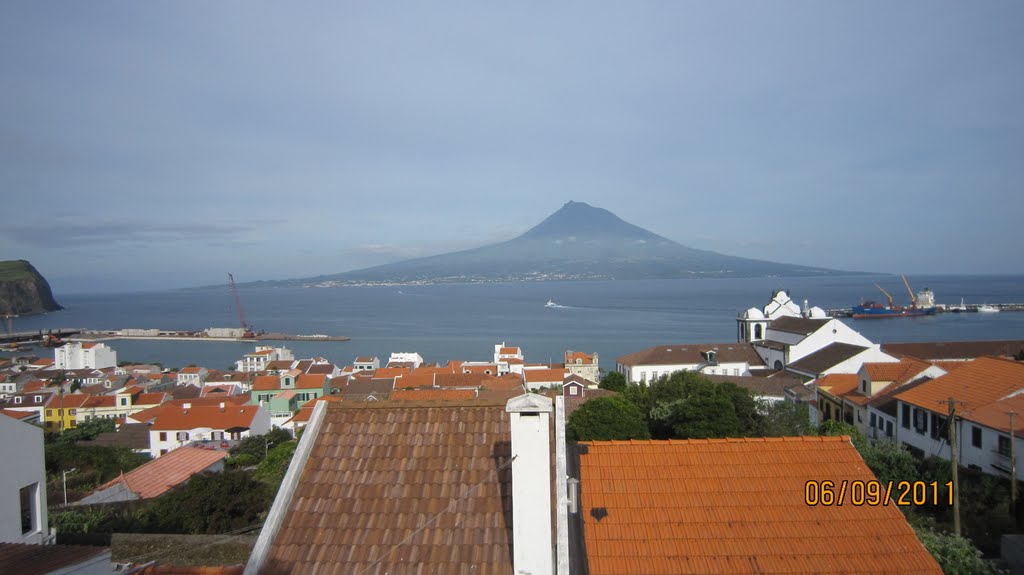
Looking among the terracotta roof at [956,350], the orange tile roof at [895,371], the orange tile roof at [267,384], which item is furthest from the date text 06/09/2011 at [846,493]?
the orange tile roof at [267,384]

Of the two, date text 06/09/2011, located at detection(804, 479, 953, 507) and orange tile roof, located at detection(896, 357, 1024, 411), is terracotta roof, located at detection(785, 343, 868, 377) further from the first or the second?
date text 06/09/2011, located at detection(804, 479, 953, 507)

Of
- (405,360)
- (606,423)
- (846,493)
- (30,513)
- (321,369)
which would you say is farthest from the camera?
(405,360)

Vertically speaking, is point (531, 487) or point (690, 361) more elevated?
point (531, 487)

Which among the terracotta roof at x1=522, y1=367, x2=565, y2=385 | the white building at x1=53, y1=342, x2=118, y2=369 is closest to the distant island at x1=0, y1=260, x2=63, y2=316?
the white building at x1=53, y1=342, x2=118, y2=369

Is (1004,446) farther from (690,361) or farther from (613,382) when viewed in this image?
(690,361)

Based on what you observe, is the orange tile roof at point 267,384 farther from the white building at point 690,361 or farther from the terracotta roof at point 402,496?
the terracotta roof at point 402,496

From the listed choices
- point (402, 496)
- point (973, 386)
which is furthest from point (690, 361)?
point (402, 496)

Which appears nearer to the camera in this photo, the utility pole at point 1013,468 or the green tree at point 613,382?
the utility pole at point 1013,468
